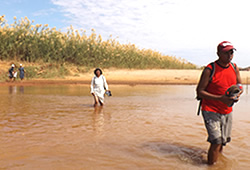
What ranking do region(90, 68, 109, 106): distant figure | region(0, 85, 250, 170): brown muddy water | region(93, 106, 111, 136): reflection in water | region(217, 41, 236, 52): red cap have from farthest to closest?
region(90, 68, 109, 106): distant figure, region(93, 106, 111, 136): reflection in water, region(0, 85, 250, 170): brown muddy water, region(217, 41, 236, 52): red cap

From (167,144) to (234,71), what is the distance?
70.4 inches

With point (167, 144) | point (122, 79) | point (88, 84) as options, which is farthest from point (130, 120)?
point (122, 79)

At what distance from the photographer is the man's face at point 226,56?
11.8 ft

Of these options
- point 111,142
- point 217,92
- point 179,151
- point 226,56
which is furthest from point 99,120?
point 226,56

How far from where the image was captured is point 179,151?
14.7 feet

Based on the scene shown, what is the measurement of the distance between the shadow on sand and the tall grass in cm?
2090

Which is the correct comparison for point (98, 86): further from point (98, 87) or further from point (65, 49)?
point (65, 49)

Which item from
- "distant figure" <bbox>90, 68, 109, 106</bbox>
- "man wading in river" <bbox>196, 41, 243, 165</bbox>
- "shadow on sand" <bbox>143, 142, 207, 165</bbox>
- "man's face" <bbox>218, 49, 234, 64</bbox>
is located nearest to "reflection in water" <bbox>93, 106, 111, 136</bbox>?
"distant figure" <bbox>90, 68, 109, 106</bbox>

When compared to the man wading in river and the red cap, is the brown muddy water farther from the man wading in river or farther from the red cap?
the red cap

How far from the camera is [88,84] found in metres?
21.0

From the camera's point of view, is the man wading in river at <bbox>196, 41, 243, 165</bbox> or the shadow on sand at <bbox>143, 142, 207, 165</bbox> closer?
the man wading in river at <bbox>196, 41, 243, 165</bbox>

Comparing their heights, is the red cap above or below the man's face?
above

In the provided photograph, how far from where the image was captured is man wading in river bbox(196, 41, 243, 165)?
3.63 m

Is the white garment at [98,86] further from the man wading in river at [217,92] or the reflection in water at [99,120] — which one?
the man wading in river at [217,92]
